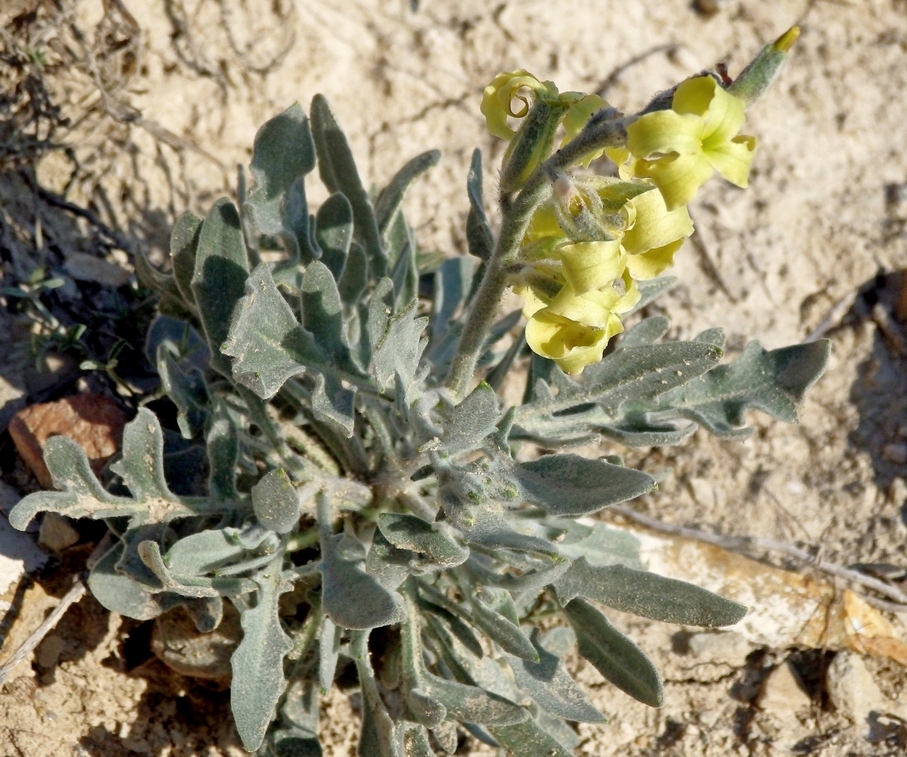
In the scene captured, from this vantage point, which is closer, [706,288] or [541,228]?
[541,228]

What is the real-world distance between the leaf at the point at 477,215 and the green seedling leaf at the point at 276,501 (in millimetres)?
907

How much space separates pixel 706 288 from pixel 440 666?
7.49 feet

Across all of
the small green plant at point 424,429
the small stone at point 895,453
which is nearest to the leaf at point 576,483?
the small green plant at point 424,429

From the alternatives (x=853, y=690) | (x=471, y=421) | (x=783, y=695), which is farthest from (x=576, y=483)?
(x=853, y=690)

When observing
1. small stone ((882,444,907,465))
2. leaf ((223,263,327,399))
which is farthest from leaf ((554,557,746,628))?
small stone ((882,444,907,465))

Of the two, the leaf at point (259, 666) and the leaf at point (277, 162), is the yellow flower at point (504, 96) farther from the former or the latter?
the leaf at point (259, 666)

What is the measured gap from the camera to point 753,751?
3.63 meters

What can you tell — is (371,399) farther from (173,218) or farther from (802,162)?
(802,162)

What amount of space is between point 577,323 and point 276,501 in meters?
0.98

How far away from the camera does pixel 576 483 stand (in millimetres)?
2785

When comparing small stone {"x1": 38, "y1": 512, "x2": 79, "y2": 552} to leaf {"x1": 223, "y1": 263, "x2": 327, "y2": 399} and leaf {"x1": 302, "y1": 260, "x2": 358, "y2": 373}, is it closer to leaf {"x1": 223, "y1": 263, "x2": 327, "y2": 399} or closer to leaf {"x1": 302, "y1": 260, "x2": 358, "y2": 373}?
leaf {"x1": 223, "y1": 263, "x2": 327, "y2": 399}

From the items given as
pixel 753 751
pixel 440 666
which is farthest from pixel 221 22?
pixel 753 751

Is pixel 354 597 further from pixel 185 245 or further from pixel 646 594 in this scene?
pixel 185 245

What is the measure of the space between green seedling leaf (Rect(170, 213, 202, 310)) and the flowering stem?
89cm
